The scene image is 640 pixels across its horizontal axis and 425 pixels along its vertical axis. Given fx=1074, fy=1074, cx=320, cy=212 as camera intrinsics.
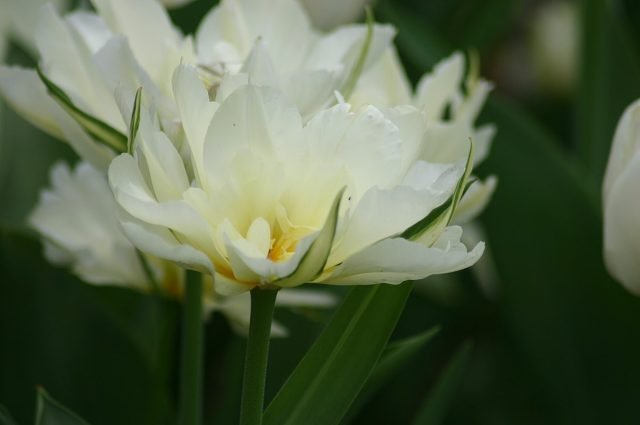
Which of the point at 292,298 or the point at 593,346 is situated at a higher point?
the point at 292,298

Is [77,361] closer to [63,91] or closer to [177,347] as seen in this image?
[177,347]

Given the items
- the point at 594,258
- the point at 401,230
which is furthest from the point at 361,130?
the point at 594,258

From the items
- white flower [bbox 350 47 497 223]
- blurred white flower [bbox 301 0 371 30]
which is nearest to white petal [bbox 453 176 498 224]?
white flower [bbox 350 47 497 223]

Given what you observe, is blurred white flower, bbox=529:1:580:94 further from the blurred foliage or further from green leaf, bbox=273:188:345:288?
green leaf, bbox=273:188:345:288

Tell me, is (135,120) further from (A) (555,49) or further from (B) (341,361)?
(A) (555,49)

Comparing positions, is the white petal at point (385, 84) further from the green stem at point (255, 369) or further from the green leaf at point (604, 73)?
the green leaf at point (604, 73)
